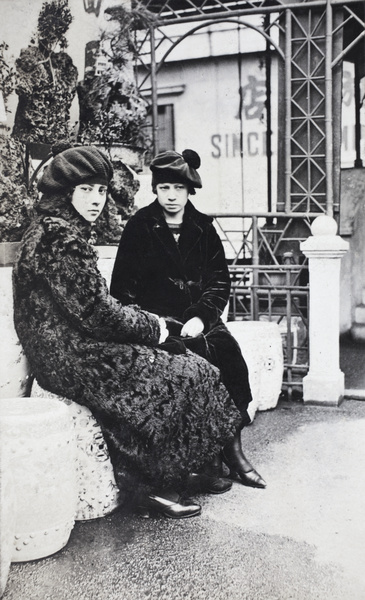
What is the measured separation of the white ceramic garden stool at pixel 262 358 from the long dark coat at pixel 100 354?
1.59 metres

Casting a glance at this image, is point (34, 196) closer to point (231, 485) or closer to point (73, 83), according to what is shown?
point (73, 83)

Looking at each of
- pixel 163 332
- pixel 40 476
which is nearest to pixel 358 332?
pixel 163 332

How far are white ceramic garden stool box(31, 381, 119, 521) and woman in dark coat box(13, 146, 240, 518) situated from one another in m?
0.04

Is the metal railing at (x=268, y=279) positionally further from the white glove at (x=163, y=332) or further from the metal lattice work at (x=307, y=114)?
the white glove at (x=163, y=332)

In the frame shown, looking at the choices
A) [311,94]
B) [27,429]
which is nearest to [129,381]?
[27,429]

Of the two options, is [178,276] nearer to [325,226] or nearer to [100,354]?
[100,354]

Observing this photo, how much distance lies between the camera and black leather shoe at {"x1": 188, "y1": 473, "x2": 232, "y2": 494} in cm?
327

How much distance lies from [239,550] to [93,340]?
108cm

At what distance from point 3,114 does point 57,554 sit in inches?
72.9

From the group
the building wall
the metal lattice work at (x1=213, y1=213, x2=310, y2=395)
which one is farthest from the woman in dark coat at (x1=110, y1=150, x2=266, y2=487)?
the metal lattice work at (x1=213, y1=213, x2=310, y2=395)

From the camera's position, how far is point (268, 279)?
17.3 ft

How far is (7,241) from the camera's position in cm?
288

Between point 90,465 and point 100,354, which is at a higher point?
point 100,354

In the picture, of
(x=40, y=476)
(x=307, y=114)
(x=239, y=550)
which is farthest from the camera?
(x=307, y=114)
